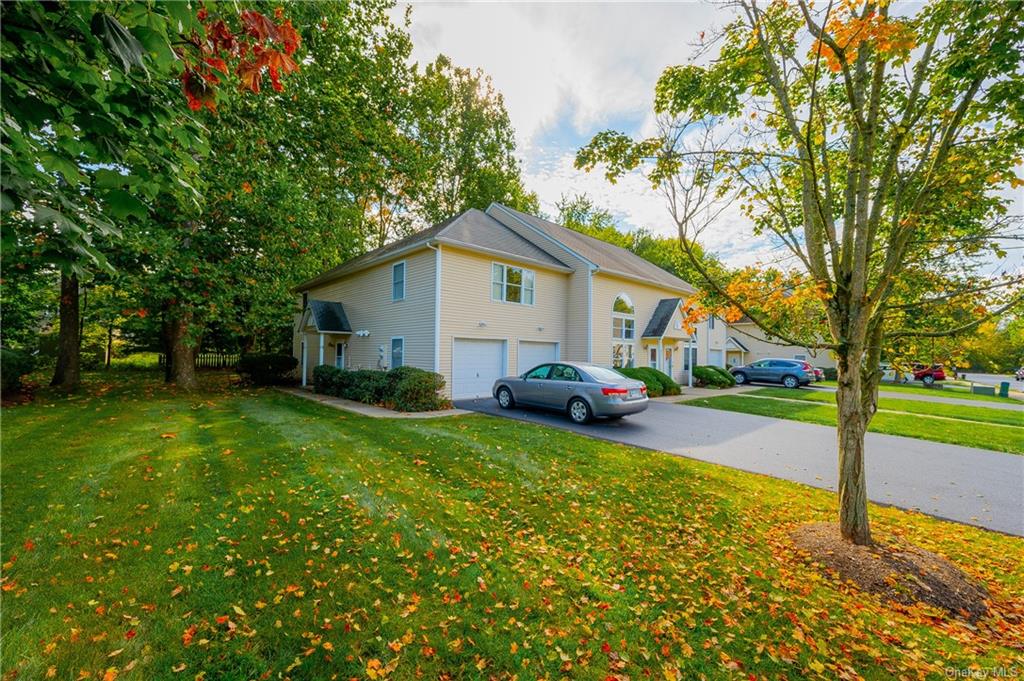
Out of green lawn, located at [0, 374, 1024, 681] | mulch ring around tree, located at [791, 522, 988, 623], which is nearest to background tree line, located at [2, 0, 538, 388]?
green lawn, located at [0, 374, 1024, 681]

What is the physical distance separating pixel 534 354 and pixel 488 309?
3040 mm

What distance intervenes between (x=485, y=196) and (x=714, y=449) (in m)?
24.4

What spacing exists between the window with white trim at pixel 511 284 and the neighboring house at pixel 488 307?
0.15 ft

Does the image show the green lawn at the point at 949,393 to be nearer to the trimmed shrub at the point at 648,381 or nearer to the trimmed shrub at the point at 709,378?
the trimmed shrub at the point at 709,378

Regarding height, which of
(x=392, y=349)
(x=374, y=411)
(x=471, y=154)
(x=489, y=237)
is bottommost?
(x=374, y=411)

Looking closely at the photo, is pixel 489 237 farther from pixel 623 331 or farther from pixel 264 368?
pixel 264 368

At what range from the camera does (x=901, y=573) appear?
3.63 meters

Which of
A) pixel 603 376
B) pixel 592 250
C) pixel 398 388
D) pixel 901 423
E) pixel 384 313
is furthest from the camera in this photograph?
pixel 592 250

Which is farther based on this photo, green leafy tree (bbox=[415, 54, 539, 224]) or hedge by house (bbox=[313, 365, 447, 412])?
green leafy tree (bbox=[415, 54, 539, 224])

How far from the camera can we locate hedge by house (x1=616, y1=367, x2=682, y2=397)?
16.4 m

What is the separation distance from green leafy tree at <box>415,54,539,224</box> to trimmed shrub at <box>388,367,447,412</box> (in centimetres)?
1913

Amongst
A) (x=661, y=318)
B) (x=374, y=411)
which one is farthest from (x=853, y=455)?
(x=661, y=318)

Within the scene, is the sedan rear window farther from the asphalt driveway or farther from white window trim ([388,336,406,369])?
white window trim ([388,336,406,369])

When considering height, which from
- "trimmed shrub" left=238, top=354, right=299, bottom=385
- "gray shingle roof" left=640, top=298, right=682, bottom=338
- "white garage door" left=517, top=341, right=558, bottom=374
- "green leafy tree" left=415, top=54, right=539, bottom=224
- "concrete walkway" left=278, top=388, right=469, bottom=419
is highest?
"green leafy tree" left=415, top=54, right=539, bottom=224
